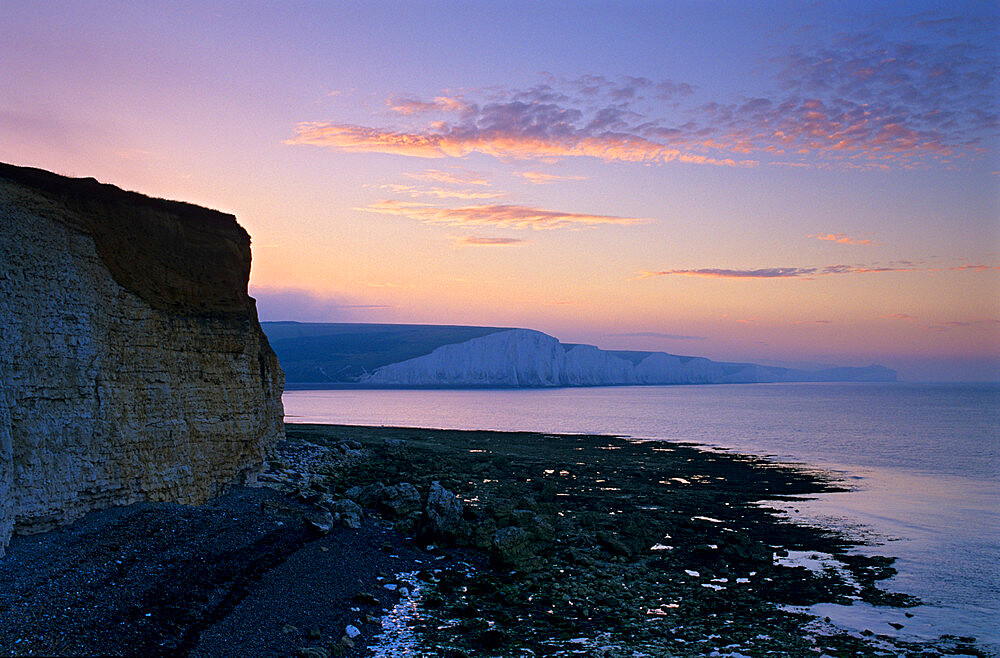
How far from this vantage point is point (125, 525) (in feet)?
33.3

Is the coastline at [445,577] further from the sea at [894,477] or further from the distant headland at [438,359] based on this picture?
the distant headland at [438,359]

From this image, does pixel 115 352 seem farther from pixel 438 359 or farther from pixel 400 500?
pixel 438 359

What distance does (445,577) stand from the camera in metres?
11.4

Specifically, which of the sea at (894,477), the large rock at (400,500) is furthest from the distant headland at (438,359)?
the large rock at (400,500)

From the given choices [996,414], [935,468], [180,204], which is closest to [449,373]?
[996,414]

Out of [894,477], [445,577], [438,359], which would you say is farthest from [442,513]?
[438,359]

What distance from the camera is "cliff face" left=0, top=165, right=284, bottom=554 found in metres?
9.52

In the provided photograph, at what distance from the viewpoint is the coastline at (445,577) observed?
7836 millimetres

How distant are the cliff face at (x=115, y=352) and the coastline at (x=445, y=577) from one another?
0.73 metres

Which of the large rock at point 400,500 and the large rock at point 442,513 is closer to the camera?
the large rock at point 442,513

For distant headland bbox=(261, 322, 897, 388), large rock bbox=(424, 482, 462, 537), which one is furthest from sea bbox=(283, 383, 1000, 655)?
distant headland bbox=(261, 322, 897, 388)

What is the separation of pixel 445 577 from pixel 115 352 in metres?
7.47

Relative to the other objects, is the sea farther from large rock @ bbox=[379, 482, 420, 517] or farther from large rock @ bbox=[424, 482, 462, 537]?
large rock @ bbox=[379, 482, 420, 517]

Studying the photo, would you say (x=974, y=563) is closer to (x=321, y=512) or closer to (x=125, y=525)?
(x=321, y=512)
